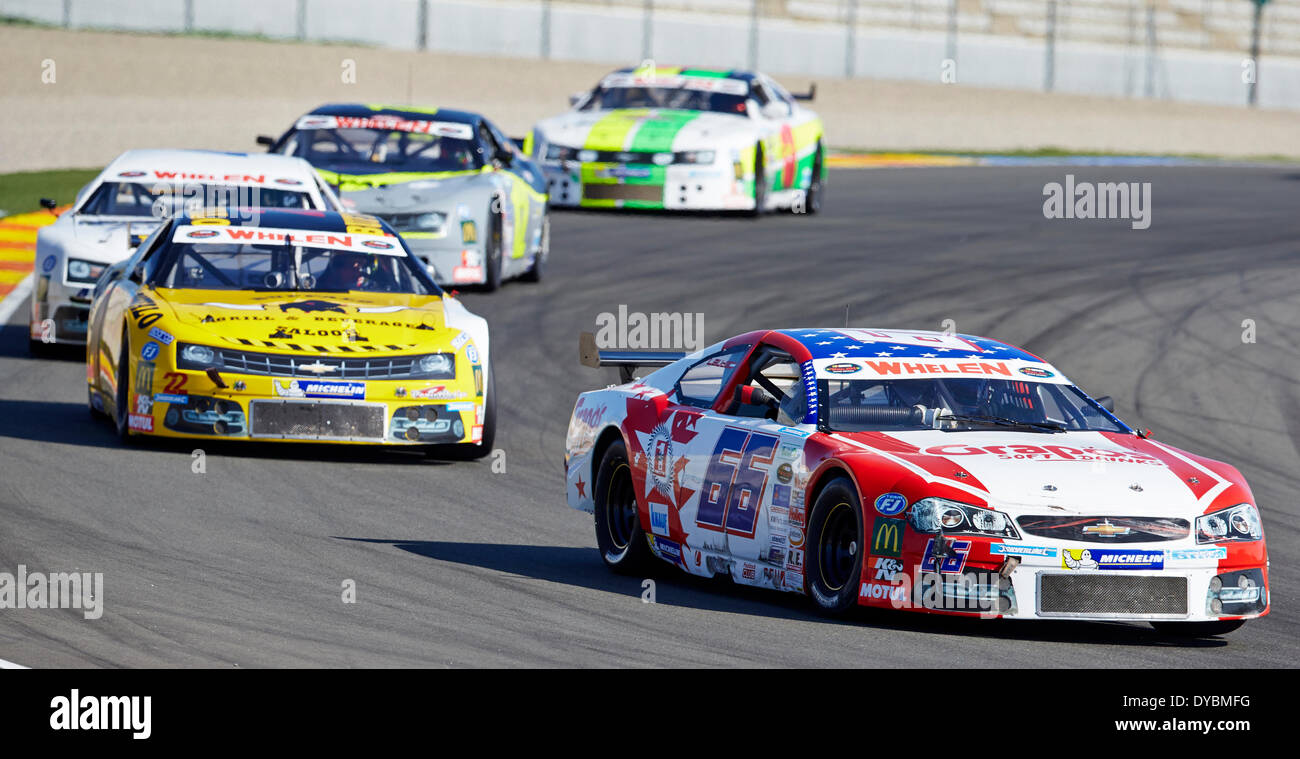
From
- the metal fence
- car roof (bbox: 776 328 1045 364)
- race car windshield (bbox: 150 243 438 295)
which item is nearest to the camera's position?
car roof (bbox: 776 328 1045 364)

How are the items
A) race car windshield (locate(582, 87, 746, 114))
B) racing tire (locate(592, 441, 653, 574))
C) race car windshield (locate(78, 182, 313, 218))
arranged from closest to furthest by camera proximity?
racing tire (locate(592, 441, 653, 574)) < race car windshield (locate(78, 182, 313, 218)) < race car windshield (locate(582, 87, 746, 114))

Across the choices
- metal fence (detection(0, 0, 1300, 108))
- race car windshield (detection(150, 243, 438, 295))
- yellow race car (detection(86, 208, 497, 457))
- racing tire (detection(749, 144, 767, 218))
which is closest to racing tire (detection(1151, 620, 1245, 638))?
yellow race car (detection(86, 208, 497, 457))

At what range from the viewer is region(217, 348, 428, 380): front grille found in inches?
477

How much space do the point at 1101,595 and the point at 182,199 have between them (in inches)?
402

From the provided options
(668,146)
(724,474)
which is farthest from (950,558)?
(668,146)

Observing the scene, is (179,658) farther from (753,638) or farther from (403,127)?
(403,127)

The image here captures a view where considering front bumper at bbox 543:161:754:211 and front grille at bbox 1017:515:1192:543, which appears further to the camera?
front bumper at bbox 543:161:754:211

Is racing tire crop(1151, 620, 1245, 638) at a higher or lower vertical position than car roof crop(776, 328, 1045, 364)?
lower

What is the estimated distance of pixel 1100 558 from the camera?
7742 mm

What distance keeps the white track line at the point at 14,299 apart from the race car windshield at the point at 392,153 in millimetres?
2555

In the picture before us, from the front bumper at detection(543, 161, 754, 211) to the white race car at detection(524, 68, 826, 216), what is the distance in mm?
10

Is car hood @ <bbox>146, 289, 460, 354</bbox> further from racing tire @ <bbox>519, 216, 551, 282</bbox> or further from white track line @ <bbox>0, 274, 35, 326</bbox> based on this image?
racing tire @ <bbox>519, 216, 551, 282</bbox>

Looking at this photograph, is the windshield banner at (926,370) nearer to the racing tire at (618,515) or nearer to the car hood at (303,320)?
the racing tire at (618,515)
